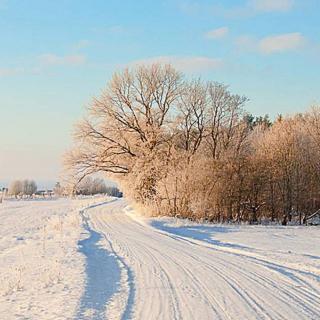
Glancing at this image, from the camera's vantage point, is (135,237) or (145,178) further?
(145,178)

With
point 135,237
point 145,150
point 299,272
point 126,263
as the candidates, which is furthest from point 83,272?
point 145,150

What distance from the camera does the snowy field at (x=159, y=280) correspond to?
9211 millimetres

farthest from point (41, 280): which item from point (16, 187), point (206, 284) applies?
point (16, 187)

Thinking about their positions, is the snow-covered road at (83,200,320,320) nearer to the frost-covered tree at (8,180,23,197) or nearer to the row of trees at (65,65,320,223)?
the row of trees at (65,65,320,223)

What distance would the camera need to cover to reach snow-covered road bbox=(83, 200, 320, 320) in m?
9.11

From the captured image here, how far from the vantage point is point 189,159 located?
1599 inches

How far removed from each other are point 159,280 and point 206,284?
1.16 m

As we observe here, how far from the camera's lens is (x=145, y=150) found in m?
41.7

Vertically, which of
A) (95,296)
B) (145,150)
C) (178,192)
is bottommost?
(95,296)

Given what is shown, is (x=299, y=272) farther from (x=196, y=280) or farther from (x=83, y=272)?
(x=83, y=272)

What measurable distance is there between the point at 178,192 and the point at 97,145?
859 cm

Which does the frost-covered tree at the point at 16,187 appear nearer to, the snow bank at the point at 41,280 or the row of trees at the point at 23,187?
the row of trees at the point at 23,187

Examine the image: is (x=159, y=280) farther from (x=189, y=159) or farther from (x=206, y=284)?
(x=189, y=159)

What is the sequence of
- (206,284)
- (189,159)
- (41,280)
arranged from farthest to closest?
(189,159) < (41,280) < (206,284)
